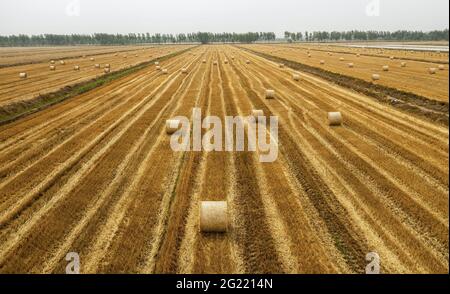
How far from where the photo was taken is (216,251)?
23.7 ft

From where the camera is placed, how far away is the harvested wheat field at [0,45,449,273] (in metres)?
6.96

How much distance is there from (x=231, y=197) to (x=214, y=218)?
1.68 meters

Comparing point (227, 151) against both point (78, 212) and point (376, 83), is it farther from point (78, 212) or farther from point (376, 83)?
point (376, 83)

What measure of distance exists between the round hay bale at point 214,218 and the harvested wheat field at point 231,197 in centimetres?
10

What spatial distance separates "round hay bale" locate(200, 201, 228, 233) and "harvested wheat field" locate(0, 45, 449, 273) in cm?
10

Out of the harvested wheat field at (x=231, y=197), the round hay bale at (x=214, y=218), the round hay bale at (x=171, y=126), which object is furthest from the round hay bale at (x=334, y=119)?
the round hay bale at (x=214, y=218)

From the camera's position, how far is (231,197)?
943 cm

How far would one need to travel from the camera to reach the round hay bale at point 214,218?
7805 mm

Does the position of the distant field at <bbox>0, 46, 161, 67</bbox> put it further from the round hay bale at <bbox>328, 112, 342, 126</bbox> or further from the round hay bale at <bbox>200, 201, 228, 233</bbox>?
the round hay bale at <bbox>200, 201, 228, 233</bbox>

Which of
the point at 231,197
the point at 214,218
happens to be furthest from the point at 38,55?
the point at 214,218

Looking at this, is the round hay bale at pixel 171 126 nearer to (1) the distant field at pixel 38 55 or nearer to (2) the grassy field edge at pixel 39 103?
(2) the grassy field edge at pixel 39 103

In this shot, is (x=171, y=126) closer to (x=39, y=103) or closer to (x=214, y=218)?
(x=214, y=218)
